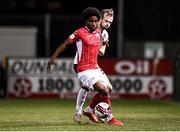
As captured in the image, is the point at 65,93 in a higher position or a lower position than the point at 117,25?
lower

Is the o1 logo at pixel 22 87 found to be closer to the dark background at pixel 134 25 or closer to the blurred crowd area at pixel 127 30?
the blurred crowd area at pixel 127 30

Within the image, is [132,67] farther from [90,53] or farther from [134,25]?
[90,53]

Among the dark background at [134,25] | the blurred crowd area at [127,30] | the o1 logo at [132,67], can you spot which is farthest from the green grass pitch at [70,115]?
the dark background at [134,25]

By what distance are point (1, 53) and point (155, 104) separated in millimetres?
6350

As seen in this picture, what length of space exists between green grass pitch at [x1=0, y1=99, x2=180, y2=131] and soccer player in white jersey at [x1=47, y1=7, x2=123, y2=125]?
66 cm

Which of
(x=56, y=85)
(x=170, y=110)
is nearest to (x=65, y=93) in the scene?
(x=56, y=85)

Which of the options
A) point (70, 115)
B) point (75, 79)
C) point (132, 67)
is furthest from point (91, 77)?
point (132, 67)

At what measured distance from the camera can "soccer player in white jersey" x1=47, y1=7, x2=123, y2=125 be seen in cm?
1466

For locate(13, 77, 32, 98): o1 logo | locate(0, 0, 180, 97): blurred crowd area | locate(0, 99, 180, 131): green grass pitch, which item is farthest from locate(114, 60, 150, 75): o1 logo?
locate(13, 77, 32, 98): o1 logo

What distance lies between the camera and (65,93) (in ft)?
82.3

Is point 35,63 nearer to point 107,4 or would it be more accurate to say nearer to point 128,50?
point 128,50

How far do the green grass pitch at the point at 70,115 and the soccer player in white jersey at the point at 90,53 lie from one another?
2.17ft

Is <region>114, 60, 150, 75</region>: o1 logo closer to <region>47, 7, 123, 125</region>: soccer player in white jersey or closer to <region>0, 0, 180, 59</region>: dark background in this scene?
<region>0, 0, 180, 59</region>: dark background

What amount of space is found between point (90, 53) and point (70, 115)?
2985 millimetres
